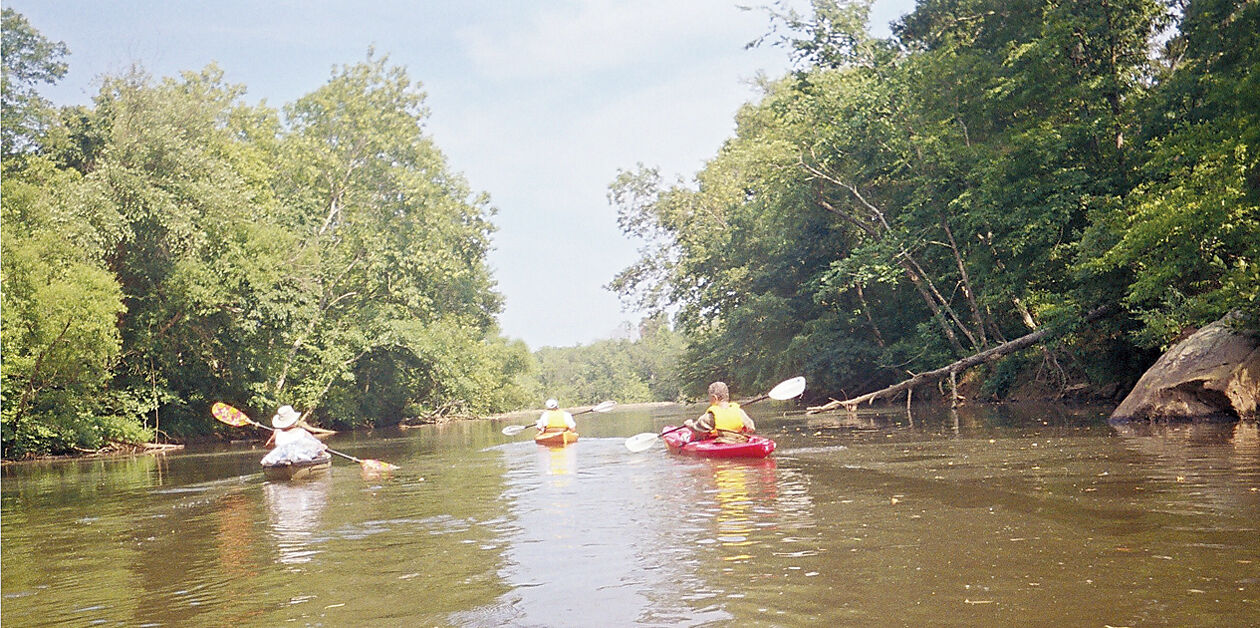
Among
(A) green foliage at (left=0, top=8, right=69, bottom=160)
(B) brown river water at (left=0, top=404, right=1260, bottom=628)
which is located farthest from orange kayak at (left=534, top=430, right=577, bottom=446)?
(A) green foliage at (left=0, top=8, right=69, bottom=160)

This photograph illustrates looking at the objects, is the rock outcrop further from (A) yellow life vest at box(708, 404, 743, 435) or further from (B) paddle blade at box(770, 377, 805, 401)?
(A) yellow life vest at box(708, 404, 743, 435)

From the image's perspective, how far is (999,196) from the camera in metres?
A: 21.9

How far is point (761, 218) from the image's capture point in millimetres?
34531

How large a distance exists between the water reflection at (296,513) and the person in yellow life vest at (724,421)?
17.7 feet

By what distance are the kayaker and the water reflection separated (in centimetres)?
44

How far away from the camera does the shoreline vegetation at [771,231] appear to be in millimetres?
18344

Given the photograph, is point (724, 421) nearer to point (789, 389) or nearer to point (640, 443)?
point (789, 389)

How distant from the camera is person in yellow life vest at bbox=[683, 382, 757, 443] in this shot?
14023mm

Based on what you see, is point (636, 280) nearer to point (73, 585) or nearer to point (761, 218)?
point (761, 218)

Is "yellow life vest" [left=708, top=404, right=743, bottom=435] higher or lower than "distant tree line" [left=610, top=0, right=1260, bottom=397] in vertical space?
lower

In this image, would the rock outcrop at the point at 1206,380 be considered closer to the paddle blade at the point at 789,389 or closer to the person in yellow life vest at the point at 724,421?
the paddle blade at the point at 789,389

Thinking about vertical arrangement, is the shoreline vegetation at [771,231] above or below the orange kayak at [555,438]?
above

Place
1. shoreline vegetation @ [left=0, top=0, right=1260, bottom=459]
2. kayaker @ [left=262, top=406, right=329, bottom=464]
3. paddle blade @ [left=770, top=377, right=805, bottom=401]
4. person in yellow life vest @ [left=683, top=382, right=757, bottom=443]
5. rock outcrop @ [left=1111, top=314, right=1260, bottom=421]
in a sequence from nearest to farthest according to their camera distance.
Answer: person in yellow life vest @ [left=683, top=382, right=757, bottom=443] < rock outcrop @ [left=1111, top=314, right=1260, bottom=421] < kayaker @ [left=262, top=406, right=329, bottom=464] < paddle blade @ [left=770, top=377, right=805, bottom=401] < shoreline vegetation @ [left=0, top=0, right=1260, bottom=459]

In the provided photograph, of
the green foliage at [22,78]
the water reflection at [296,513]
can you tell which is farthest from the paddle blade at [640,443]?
the green foliage at [22,78]
